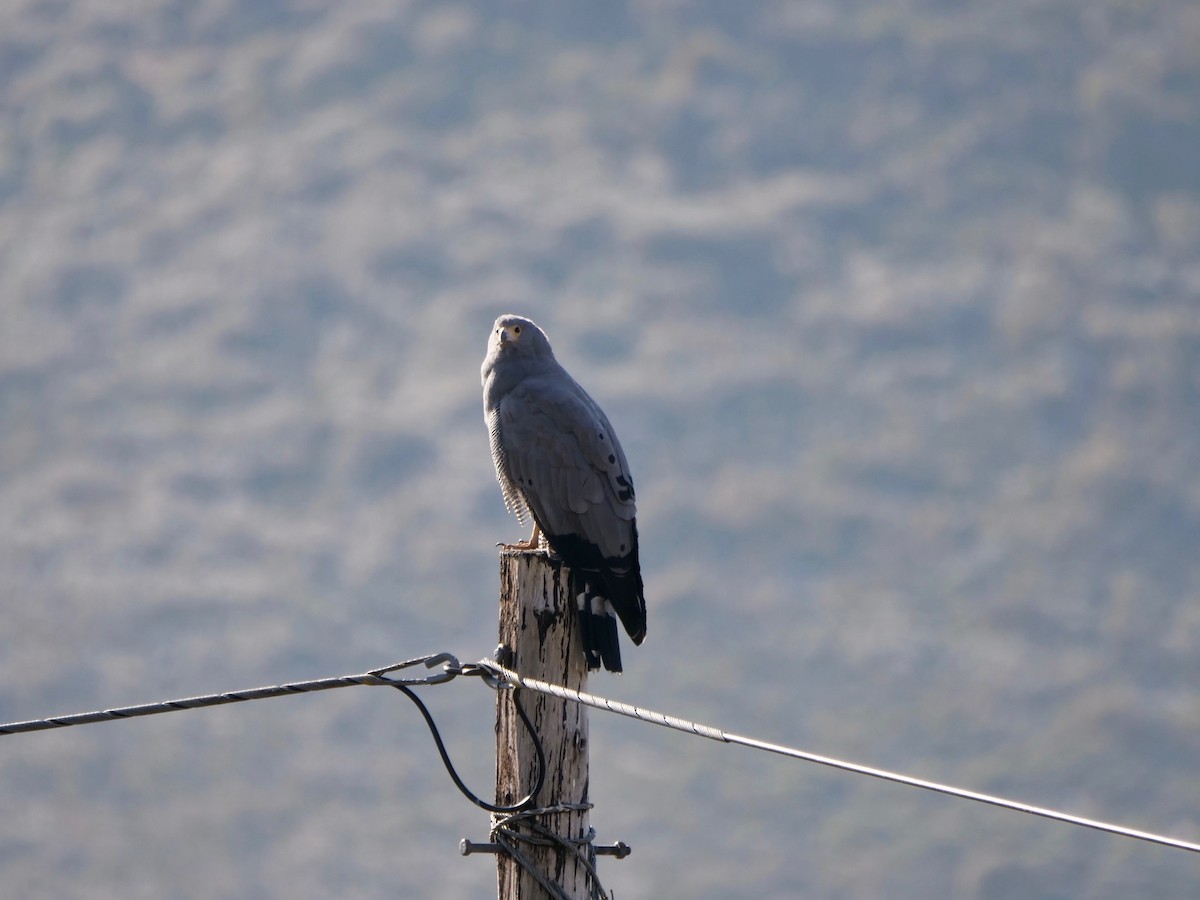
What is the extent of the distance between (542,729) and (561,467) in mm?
2150

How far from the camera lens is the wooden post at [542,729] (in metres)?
4.56

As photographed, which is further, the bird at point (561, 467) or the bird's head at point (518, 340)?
the bird's head at point (518, 340)

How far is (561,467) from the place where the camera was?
6.59 meters

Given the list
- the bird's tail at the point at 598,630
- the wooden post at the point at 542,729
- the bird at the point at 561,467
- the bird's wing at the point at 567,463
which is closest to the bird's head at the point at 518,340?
the bird at the point at 561,467

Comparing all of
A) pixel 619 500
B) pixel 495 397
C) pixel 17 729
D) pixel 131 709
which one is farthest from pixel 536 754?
pixel 495 397

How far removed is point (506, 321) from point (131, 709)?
3244mm

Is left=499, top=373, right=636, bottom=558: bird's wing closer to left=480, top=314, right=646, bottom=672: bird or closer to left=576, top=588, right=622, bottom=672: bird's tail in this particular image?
left=480, top=314, right=646, bottom=672: bird

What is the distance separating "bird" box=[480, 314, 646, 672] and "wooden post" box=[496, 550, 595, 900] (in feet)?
2.20

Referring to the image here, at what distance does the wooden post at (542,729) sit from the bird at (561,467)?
2.20 ft

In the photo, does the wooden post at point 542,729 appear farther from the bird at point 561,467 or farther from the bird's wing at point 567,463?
the bird's wing at point 567,463

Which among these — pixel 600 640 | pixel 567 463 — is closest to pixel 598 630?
pixel 600 640

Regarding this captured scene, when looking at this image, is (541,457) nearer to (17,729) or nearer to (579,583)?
(579,583)

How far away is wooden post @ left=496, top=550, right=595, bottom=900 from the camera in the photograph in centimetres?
456

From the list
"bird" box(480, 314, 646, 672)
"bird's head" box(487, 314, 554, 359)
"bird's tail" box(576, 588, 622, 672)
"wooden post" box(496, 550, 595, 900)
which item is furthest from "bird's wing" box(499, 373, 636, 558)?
"wooden post" box(496, 550, 595, 900)
